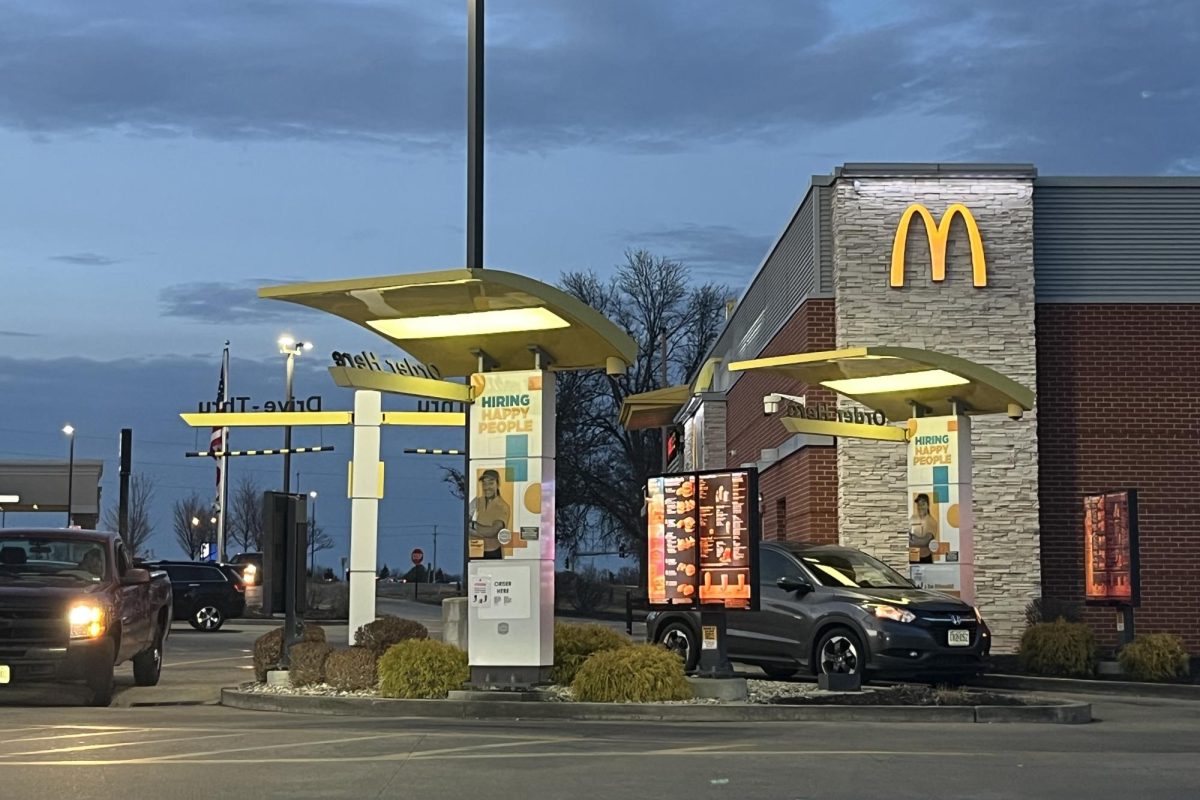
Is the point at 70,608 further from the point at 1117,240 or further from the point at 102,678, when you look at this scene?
the point at 1117,240

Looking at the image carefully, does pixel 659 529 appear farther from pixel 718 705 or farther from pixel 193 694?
pixel 193 694

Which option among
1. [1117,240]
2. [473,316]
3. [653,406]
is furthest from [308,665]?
[653,406]

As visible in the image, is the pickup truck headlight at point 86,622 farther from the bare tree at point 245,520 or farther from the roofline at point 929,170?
the bare tree at point 245,520

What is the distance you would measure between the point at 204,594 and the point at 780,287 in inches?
598

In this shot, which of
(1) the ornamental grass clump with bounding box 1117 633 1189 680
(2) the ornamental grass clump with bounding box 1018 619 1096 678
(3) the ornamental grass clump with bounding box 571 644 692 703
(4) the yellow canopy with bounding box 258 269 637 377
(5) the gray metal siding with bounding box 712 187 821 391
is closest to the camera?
(4) the yellow canopy with bounding box 258 269 637 377

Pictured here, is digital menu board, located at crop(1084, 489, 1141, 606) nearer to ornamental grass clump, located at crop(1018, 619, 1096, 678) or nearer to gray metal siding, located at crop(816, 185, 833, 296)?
ornamental grass clump, located at crop(1018, 619, 1096, 678)

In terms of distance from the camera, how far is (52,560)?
59.3 ft

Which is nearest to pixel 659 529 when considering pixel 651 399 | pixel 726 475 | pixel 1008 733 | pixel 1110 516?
pixel 726 475

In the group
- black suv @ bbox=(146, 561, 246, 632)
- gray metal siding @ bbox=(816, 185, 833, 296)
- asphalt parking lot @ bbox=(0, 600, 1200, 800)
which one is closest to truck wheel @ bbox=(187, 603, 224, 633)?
black suv @ bbox=(146, 561, 246, 632)

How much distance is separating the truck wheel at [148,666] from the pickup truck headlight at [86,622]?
3.06m

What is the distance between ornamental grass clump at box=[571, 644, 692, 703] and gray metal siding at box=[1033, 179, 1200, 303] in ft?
46.4

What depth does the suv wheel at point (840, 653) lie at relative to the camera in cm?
1828

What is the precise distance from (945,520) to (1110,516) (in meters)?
2.17

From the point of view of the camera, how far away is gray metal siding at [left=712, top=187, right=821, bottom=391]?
27.8 meters
